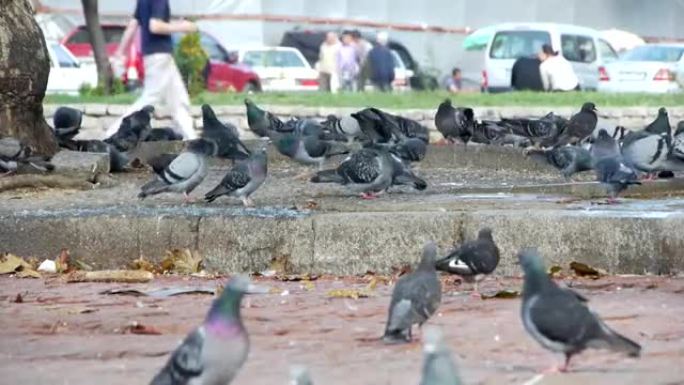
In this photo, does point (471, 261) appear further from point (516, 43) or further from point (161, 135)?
point (516, 43)

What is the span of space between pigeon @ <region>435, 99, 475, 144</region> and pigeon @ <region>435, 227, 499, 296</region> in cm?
725

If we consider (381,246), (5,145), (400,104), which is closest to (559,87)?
(400,104)

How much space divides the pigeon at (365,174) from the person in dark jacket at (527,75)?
20.6 meters

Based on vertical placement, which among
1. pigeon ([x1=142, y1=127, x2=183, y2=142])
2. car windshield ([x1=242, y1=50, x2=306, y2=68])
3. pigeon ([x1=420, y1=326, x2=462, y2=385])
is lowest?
car windshield ([x1=242, y1=50, x2=306, y2=68])

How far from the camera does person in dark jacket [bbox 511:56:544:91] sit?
3145 cm

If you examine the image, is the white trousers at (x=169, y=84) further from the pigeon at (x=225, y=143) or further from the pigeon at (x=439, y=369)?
the pigeon at (x=439, y=369)

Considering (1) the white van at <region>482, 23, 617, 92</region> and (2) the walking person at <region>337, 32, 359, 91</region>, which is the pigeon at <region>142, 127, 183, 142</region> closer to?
(1) the white van at <region>482, 23, 617, 92</region>

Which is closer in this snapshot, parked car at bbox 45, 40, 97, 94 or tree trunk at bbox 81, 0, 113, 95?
tree trunk at bbox 81, 0, 113, 95

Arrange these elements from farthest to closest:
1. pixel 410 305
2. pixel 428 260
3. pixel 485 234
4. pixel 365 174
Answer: pixel 365 174 < pixel 485 234 < pixel 428 260 < pixel 410 305

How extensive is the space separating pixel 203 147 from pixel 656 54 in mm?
24104

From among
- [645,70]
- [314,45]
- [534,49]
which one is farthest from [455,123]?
[314,45]

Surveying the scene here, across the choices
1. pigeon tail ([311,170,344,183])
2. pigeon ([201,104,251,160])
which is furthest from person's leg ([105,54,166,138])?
pigeon tail ([311,170,344,183])

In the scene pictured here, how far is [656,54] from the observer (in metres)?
35.6

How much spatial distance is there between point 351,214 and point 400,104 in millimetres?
14675
